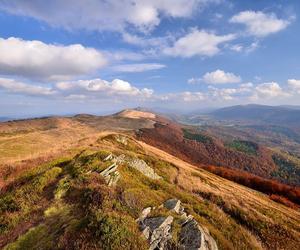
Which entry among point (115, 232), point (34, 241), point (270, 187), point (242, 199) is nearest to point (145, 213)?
point (115, 232)

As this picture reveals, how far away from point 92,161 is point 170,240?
43.9 feet

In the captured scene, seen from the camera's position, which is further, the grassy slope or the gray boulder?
the gray boulder

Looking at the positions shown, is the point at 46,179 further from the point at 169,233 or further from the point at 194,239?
the point at 194,239

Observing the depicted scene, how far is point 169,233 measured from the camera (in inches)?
532

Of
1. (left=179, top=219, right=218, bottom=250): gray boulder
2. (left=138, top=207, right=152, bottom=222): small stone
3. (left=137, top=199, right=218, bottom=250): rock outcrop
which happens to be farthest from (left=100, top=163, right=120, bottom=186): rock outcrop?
(left=179, top=219, right=218, bottom=250): gray boulder

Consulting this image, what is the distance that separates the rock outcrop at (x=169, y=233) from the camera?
42.0 ft

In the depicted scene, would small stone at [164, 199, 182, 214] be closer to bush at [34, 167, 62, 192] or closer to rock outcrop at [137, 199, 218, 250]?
rock outcrop at [137, 199, 218, 250]

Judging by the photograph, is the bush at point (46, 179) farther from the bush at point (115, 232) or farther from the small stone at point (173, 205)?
the small stone at point (173, 205)

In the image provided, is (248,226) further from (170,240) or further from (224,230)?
(170,240)

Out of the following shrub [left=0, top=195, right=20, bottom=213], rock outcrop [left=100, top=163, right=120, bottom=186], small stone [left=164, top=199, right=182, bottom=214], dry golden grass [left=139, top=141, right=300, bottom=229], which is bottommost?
dry golden grass [left=139, top=141, right=300, bottom=229]

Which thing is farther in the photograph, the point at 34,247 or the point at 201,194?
the point at 201,194

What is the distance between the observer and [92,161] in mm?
24609

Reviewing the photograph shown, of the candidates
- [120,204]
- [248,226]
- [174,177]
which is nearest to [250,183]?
[174,177]

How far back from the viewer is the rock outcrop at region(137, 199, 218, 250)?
504 inches
